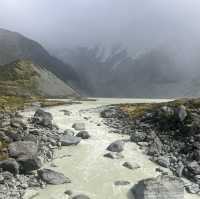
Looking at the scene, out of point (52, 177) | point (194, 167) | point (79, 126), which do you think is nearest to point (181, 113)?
point (79, 126)

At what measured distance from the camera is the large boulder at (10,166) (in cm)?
4216

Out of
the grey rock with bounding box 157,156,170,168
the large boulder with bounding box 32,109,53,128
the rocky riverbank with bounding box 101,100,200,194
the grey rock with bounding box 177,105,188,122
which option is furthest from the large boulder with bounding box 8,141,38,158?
the grey rock with bounding box 177,105,188,122

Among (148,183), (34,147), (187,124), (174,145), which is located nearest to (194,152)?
(174,145)

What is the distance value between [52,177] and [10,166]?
14.9ft

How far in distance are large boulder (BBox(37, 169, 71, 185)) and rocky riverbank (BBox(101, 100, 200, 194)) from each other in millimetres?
11084

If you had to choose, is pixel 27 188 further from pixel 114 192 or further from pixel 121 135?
pixel 121 135

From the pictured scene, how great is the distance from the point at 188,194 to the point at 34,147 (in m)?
17.3

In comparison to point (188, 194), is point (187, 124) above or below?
above

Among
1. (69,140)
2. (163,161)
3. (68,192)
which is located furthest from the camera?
(69,140)

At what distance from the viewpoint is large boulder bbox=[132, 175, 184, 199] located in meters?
37.8

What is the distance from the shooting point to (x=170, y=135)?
5631 centimetres

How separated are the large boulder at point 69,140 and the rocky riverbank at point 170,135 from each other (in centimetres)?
754

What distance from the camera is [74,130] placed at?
199 feet

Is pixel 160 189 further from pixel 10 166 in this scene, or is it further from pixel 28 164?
pixel 10 166
